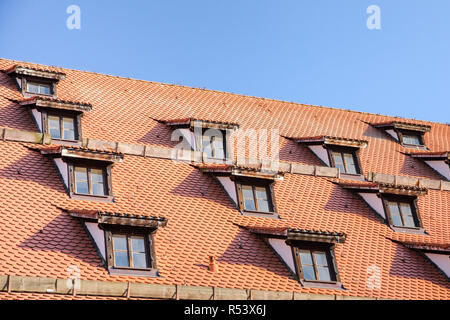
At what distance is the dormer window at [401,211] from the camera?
34.3 metres

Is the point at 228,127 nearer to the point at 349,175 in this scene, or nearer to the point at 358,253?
the point at 349,175

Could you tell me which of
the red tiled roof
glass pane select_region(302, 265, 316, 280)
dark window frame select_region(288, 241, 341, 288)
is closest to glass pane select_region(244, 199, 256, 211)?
the red tiled roof

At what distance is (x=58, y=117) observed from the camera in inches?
1336

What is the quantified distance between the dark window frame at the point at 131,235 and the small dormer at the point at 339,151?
38.3 feet

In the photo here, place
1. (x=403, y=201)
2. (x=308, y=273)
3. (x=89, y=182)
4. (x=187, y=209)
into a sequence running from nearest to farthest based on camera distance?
(x=308, y=273) → (x=89, y=182) → (x=187, y=209) → (x=403, y=201)

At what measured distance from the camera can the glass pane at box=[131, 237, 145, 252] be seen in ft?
91.4

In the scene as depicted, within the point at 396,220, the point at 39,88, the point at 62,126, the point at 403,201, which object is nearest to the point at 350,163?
the point at 403,201

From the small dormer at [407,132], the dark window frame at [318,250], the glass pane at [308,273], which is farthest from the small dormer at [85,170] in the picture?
the small dormer at [407,132]

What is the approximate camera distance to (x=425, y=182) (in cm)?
3781

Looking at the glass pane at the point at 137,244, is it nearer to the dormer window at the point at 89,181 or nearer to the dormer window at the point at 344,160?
the dormer window at the point at 89,181

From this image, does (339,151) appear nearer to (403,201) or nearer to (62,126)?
(403,201)

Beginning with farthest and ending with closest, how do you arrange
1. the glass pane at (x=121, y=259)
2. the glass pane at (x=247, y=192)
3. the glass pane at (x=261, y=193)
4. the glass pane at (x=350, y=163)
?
the glass pane at (x=350, y=163) < the glass pane at (x=261, y=193) < the glass pane at (x=247, y=192) < the glass pane at (x=121, y=259)

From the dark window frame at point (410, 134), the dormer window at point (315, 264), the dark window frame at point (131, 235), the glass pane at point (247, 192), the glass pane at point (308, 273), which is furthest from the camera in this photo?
the dark window frame at point (410, 134)

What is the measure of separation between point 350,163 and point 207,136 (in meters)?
6.59
